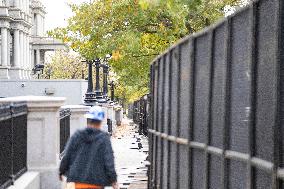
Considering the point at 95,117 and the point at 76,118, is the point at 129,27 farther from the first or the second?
the point at 95,117

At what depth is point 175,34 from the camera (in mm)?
25188

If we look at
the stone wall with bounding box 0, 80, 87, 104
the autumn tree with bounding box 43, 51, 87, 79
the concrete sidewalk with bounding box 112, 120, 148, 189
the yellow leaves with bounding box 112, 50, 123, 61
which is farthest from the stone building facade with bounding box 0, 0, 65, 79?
the concrete sidewalk with bounding box 112, 120, 148, 189

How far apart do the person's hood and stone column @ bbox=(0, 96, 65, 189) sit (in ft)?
13.2

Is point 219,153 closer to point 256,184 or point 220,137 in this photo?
point 220,137

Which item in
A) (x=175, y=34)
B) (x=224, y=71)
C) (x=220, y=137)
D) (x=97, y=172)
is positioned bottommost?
(x=97, y=172)

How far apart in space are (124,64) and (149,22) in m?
3.15

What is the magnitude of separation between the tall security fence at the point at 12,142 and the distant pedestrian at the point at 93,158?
3.69 ft

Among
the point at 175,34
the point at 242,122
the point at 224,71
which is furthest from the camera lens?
the point at 175,34

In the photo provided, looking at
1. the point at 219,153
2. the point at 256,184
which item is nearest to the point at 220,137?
the point at 219,153

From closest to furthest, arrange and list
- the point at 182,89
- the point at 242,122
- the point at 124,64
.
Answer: the point at 242,122 → the point at 182,89 → the point at 124,64

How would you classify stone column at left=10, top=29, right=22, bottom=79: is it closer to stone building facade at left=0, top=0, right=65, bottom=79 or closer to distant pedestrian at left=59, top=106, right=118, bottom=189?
stone building facade at left=0, top=0, right=65, bottom=79

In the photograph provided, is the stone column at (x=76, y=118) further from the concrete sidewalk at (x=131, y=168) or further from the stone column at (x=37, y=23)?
the stone column at (x=37, y=23)

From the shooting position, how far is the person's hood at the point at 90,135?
803cm

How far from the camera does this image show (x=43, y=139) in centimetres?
1211
